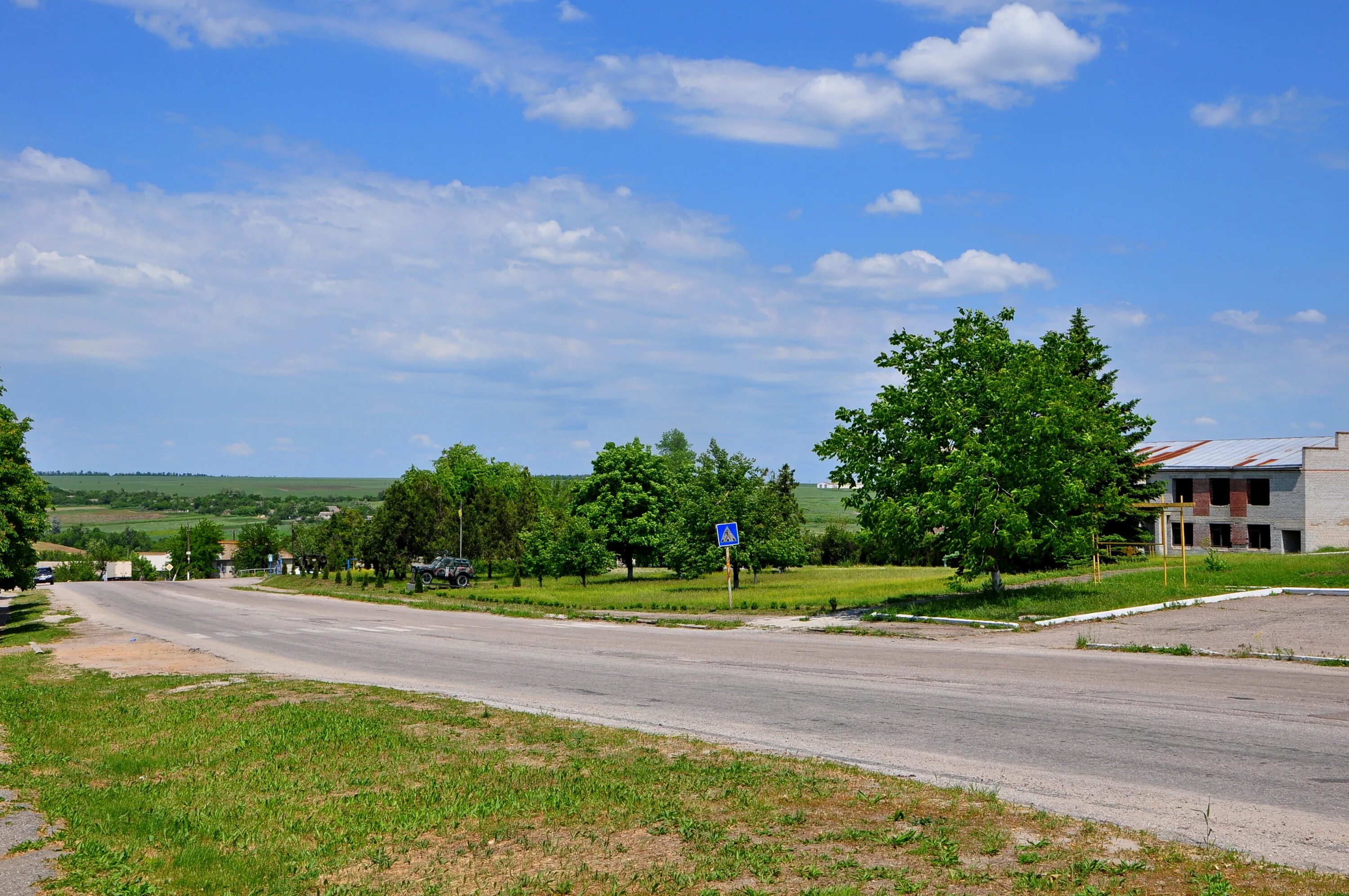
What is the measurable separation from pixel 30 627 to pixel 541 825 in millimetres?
39288

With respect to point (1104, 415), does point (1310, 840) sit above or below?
below

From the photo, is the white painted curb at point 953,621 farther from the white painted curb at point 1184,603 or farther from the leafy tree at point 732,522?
the leafy tree at point 732,522

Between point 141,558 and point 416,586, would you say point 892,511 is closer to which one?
point 416,586

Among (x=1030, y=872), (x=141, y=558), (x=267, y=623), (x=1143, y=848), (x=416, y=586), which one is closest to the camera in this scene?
(x=1030, y=872)

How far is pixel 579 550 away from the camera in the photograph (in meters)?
58.7

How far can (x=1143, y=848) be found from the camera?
7.21 meters

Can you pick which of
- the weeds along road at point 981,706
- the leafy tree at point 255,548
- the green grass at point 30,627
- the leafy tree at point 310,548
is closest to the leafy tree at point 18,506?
the green grass at point 30,627

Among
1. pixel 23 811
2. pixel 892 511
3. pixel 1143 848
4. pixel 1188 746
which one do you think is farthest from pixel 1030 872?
pixel 892 511

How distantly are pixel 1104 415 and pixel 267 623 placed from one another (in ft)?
109

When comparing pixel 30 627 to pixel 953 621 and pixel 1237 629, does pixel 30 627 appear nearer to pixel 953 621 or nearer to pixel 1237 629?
pixel 953 621

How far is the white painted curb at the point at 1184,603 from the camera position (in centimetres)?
2480

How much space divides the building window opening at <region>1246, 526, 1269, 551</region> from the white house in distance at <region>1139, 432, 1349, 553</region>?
1.5 inches

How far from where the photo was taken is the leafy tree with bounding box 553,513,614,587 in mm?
58625

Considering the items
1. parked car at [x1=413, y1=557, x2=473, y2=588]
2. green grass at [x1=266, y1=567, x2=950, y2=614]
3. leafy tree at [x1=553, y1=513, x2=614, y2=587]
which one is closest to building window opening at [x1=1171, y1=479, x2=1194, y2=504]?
green grass at [x1=266, y1=567, x2=950, y2=614]
